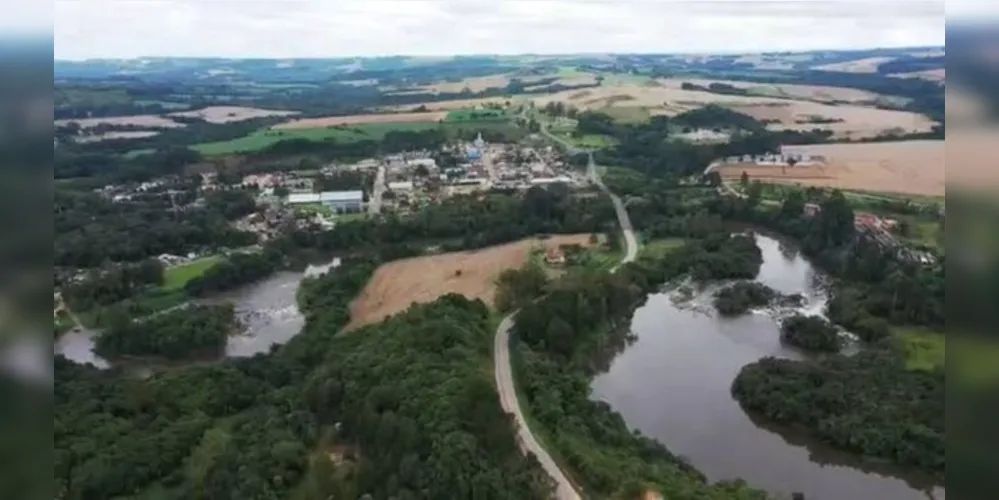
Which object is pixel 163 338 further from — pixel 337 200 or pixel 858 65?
pixel 858 65

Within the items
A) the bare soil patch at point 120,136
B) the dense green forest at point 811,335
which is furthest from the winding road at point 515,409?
the bare soil patch at point 120,136

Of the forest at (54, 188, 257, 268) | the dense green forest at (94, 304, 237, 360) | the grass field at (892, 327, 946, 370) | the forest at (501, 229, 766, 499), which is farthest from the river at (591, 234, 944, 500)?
the forest at (54, 188, 257, 268)

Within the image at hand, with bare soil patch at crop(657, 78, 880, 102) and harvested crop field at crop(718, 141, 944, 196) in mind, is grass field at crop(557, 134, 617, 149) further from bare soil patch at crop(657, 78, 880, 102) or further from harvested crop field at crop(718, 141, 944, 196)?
bare soil patch at crop(657, 78, 880, 102)

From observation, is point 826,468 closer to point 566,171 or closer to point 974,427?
point 974,427

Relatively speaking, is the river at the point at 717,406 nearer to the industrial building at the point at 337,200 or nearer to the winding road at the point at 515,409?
the winding road at the point at 515,409

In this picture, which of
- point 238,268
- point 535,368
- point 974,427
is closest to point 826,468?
point 535,368

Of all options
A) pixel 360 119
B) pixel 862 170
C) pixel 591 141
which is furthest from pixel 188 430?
pixel 360 119
